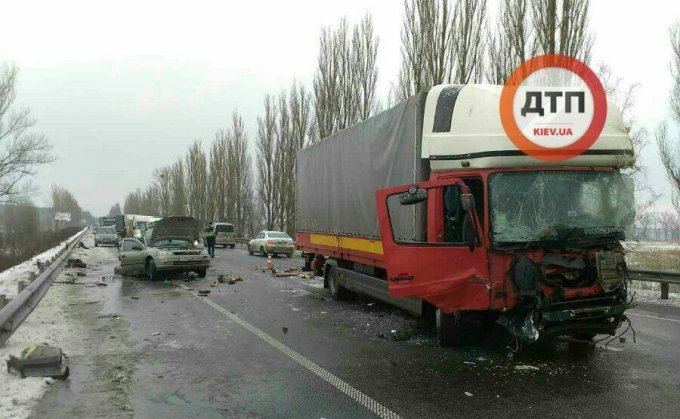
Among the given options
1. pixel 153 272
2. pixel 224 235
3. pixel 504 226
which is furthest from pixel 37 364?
pixel 224 235

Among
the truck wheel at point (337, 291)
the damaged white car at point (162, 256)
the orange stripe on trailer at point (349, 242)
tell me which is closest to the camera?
the orange stripe on trailer at point (349, 242)

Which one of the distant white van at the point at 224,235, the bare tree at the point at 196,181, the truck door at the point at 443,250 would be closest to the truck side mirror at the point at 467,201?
the truck door at the point at 443,250

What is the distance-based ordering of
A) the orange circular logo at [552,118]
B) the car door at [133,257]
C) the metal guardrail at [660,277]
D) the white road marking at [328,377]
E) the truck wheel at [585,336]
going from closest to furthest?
the white road marking at [328,377] < the orange circular logo at [552,118] < the truck wheel at [585,336] < the metal guardrail at [660,277] < the car door at [133,257]

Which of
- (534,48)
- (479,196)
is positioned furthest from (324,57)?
(479,196)

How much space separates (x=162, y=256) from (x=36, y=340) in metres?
8.57

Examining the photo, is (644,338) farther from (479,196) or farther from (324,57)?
(324,57)

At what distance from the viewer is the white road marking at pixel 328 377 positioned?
15.0ft

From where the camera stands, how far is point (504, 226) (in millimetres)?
5887

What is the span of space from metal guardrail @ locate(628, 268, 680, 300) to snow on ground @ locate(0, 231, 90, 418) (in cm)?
1071

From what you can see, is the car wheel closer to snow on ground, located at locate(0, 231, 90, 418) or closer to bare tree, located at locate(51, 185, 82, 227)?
snow on ground, located at locate(0, 231, 90, 418)

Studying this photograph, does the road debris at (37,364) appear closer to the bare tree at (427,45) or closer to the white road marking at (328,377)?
the white road marking at (328,377)

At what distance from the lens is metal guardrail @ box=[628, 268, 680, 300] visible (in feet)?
36.2

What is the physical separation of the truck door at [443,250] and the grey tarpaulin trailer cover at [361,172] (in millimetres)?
454

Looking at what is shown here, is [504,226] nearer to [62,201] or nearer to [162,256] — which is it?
[162,256]
